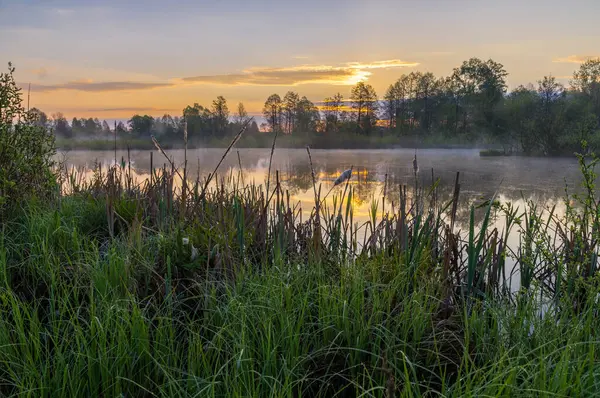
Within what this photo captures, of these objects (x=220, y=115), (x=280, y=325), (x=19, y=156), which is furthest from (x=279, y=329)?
(x=220, y=115)

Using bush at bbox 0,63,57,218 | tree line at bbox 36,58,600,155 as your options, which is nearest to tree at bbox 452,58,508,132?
tree line at bbox 36,58,600,155

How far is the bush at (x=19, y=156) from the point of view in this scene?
4.20 m

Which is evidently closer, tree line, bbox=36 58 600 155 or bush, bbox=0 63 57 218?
bush, bbox=0 63 57 218

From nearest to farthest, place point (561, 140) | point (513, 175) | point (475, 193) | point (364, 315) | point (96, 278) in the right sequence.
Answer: point (364, 315)
point (96, 278)
point (475, 193)
point (513, 175)
point (561, 140)

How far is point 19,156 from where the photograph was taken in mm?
4312

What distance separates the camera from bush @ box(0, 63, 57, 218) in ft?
13.8

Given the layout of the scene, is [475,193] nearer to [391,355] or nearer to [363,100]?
[391,355]

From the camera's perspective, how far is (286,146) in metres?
31.2

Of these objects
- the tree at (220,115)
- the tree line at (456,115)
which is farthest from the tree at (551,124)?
the tree at (220,115)

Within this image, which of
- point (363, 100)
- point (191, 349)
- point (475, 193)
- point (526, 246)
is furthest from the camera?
point (363, 100)

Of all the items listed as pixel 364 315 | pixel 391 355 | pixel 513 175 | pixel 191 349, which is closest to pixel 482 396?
pixel 391 355

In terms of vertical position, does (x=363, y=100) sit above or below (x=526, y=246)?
above

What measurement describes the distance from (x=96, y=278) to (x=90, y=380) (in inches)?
31.8

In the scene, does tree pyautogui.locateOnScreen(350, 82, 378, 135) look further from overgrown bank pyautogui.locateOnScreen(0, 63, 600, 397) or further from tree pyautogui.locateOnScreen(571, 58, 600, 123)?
overgrown bank pyautogui.locateOnScreen(0, 63, 600, 397)
